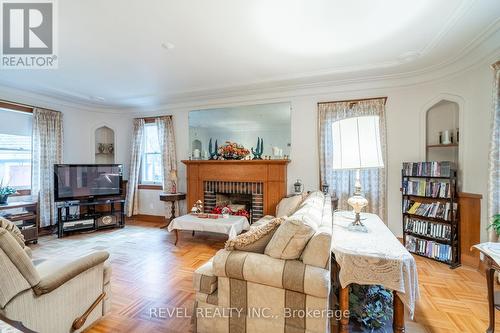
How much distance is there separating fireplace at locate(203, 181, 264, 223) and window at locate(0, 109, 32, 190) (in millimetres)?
3253

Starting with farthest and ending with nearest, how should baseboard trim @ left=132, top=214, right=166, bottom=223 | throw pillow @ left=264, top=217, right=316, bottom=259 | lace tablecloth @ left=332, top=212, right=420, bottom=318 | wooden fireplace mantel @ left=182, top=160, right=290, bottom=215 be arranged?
baseboard trim @ left=132, top=214, right=166, bottom=223
wooden fireplace mantel @ left=182, top=160, right=290, bottom=215
throw pillow @ left=264, top=217, right=316, bottom=259
lace tablecloth @ left=332, top=212, right=420, bottom=318

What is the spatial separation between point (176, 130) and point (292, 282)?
4.39m

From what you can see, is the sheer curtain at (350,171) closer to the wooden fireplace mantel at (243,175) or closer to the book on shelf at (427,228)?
the book on shelf at (427,228)

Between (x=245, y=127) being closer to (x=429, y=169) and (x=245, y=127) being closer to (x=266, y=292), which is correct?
(x=429, y=169)

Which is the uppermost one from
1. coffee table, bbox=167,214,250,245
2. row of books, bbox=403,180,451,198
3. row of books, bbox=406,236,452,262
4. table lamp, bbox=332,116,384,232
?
table lamp, bbox=332,116,384,232

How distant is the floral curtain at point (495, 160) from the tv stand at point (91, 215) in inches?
230

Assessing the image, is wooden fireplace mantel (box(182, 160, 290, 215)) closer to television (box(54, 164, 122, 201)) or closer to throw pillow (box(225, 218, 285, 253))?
television (box(54, 164, 122, 201))

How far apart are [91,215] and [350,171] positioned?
4.99 m

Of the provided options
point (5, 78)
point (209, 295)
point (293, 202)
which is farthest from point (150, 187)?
point (209, 295)

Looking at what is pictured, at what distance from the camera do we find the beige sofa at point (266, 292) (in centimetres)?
145

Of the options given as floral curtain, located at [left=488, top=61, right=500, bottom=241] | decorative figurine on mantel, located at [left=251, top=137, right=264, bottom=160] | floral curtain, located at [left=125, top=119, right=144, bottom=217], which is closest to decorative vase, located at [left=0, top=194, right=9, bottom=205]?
floral curtain, located at [left=125, top=119, right=144, bottom=217]

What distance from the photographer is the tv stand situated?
4156 millimetres

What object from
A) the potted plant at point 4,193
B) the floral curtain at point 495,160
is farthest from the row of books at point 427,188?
the potted plant at point 4,193

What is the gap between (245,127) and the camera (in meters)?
4.41
